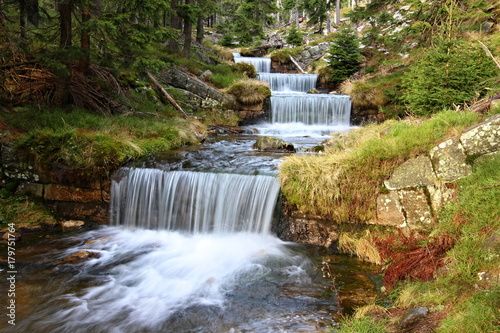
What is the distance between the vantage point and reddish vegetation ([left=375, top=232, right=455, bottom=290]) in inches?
175

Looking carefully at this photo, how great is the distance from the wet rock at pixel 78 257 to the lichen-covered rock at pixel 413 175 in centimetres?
568

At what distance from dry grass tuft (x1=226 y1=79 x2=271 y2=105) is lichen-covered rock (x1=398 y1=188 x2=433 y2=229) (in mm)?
10938

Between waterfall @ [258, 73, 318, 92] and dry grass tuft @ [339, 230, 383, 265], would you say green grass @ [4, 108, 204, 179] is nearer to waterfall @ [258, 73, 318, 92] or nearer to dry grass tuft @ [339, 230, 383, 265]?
dry grass tuft @ [339, 230, 383, 265]

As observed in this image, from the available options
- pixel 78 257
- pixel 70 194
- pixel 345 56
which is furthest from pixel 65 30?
pixel 345 56

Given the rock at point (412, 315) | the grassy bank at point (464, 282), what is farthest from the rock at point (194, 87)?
the rock at point (412, 315)

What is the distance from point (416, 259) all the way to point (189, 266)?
3.79 m

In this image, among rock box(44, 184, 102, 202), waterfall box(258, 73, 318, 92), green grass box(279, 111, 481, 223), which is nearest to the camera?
A: green grass box(279, 111, 481, 223)

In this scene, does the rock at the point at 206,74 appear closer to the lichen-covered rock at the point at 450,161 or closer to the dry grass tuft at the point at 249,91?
the dry grass tuft at the point at 249,91

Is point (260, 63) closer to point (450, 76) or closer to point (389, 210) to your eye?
point (450, 76)

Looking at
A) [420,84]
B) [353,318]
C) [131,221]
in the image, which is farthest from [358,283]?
[420,84]

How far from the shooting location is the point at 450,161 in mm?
5434

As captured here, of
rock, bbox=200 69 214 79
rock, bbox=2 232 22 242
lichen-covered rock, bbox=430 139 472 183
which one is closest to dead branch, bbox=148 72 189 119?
rock, bbox=200 69 214 79

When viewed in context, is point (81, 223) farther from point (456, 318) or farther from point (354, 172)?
point (456, 318)

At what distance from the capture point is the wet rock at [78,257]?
5.75 metres
